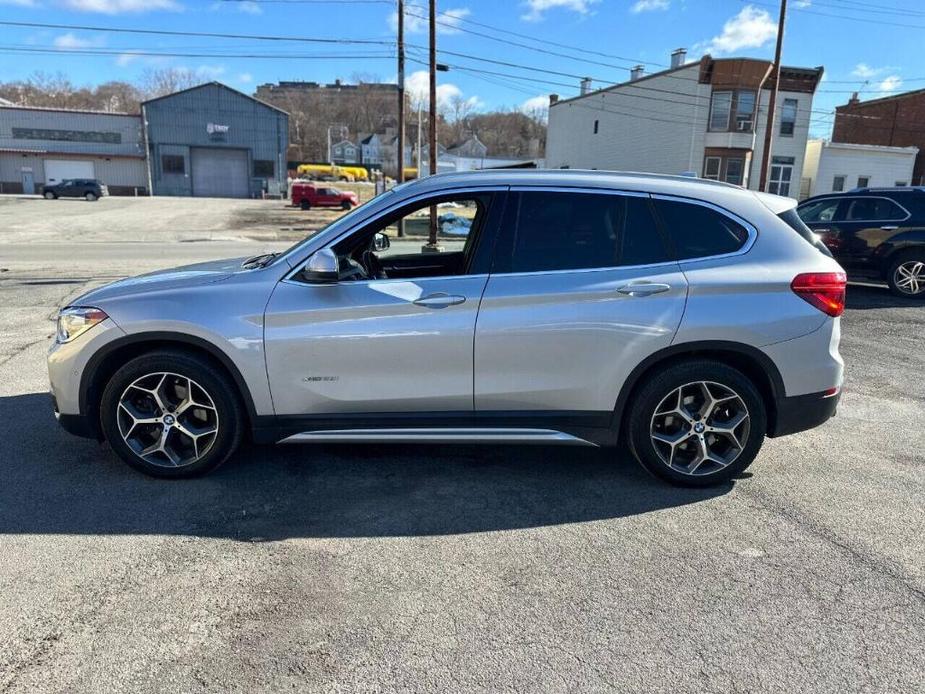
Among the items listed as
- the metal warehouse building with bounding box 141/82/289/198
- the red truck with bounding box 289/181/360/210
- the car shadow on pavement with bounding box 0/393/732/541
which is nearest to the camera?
the car shadow on pavement with bounding box 0/393/732/541

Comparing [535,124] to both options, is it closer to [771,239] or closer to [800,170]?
[800,170]

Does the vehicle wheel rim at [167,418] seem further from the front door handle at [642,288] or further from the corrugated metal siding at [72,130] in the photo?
the corrugated metal siding at [72,130]

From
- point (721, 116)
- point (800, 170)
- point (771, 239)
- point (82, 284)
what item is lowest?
point (82, 284)

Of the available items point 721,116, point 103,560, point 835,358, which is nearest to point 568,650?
point 103,560

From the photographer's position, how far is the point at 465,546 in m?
3.29

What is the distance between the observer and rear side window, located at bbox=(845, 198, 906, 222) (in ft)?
34.5

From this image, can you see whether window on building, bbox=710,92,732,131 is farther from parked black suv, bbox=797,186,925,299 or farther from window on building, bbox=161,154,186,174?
window on building, bbox=161,154,186,174

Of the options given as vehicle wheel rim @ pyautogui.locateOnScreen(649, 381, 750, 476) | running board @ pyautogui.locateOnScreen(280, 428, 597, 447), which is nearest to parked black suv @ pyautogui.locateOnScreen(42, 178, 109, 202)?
running board @ pyautogui.locateOnScreen(280, 428, 597, 447)

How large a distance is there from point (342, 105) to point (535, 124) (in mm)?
38085

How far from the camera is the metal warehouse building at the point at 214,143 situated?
197 ft

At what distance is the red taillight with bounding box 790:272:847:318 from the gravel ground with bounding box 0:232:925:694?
1.12 meters

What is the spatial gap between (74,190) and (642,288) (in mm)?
56618

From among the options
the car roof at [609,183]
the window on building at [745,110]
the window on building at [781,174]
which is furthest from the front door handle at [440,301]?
the window on building at [781,174]

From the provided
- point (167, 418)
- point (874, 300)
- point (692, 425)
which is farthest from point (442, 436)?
point (874, 300)
